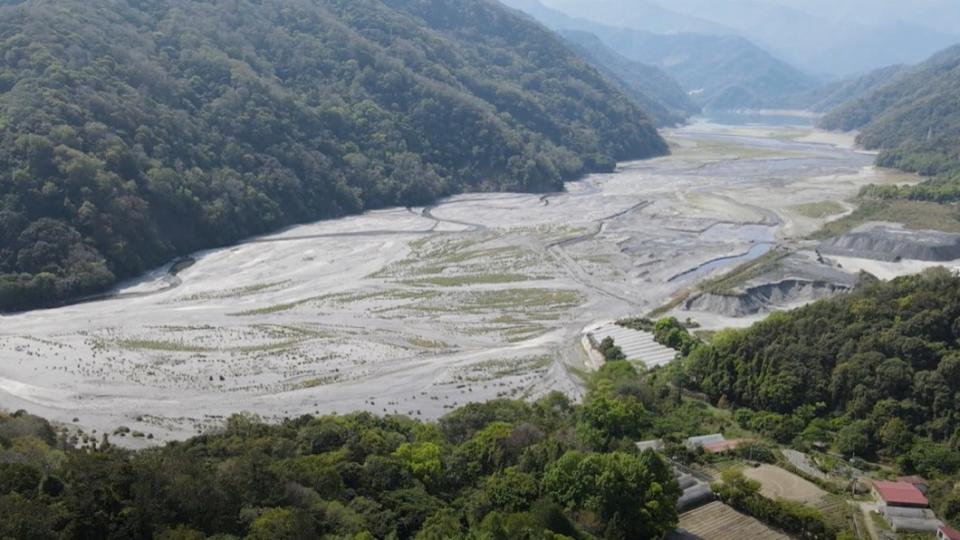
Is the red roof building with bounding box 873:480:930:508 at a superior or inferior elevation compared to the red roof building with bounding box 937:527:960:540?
superior

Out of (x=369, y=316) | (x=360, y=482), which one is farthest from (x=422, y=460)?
(x=369, y=316)

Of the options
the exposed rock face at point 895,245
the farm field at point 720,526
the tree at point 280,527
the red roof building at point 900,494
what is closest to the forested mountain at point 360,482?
the tree at point 280,527

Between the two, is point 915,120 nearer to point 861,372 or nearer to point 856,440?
point 861,372

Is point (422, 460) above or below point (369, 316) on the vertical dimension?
above

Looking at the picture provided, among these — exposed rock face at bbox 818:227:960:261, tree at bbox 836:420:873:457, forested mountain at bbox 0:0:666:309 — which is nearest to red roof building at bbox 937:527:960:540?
tree at bbox 836:420:873:457

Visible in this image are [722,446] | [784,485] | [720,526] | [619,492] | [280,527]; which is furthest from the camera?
[722,446]

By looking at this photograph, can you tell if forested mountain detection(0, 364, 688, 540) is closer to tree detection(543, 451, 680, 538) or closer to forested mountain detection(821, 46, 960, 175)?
tree detection(543, 451, 680, 538)
